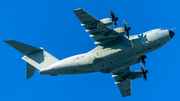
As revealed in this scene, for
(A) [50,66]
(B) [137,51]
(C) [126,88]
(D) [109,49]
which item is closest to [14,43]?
(A) [50,66]

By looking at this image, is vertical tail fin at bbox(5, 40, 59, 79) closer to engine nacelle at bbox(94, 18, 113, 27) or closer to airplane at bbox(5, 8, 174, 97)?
airplane at bbox(5, 8, 174, 97)

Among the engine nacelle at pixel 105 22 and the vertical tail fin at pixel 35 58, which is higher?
the engine nacelle at pixel 105 22

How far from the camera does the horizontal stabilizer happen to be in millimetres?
27647

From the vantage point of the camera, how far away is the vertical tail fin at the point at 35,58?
29.2 m

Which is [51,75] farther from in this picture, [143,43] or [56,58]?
[143,43]

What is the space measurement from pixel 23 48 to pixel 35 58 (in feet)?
5.89

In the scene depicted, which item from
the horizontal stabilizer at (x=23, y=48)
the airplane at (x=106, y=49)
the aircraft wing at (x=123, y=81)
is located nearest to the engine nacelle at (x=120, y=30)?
the airplane at (x=106, y=49)

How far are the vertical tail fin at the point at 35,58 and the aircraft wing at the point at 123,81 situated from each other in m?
8.12

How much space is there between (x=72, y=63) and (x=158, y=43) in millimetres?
9276

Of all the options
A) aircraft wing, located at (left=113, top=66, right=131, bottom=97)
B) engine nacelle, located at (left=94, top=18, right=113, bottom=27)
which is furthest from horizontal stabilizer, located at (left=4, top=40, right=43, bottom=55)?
aircraft wing, located at (left=113, top=66, right=131, bottom=97)

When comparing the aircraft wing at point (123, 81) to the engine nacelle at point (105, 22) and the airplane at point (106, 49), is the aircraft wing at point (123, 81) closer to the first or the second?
the airplane at point (106, 49)

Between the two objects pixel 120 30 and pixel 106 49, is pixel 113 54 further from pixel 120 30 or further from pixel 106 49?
pixel 120 30

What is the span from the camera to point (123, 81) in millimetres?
32844

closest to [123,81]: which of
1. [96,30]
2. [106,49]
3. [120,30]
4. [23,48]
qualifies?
[106,49]
